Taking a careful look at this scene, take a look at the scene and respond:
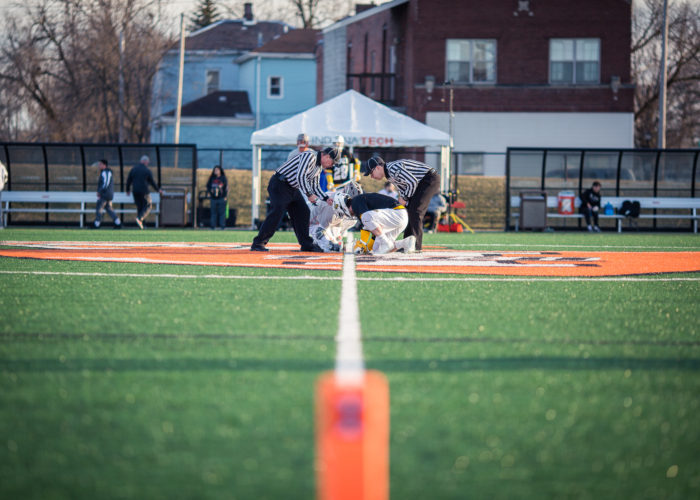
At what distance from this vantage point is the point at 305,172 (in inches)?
531

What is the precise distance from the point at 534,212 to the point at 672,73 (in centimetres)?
2630

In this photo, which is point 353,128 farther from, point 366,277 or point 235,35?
point 235,35

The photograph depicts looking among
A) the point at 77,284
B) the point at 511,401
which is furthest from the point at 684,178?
the point at 511,401

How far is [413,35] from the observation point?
3562 centimetres

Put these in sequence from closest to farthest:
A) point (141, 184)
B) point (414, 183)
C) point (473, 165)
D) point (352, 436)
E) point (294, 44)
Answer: point (352, 436), point (414, 183), point (141, 184), point (473, 165), point (294, 44)

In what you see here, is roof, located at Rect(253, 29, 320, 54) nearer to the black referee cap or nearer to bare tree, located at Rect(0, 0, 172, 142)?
bare tree, located at Rect(0, 0, 172, 142)

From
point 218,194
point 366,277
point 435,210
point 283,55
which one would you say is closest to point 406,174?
point 366,277

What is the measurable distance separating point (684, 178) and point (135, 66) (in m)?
29.5

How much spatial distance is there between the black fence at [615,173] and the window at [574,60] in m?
9.23

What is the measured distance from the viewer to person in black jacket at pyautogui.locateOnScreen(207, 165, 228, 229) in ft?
82.8

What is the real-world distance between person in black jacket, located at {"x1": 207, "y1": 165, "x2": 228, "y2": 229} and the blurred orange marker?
2351 centimetres

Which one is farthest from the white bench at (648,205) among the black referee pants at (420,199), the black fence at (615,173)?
Result: the black referee pants at (420,199)

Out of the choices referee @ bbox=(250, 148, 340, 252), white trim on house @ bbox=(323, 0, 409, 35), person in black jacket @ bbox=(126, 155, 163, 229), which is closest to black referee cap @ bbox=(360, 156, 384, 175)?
referee @ bbox=(250, 148, 340, 252)

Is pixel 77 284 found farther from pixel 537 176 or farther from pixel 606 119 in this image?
pixel 606 119
